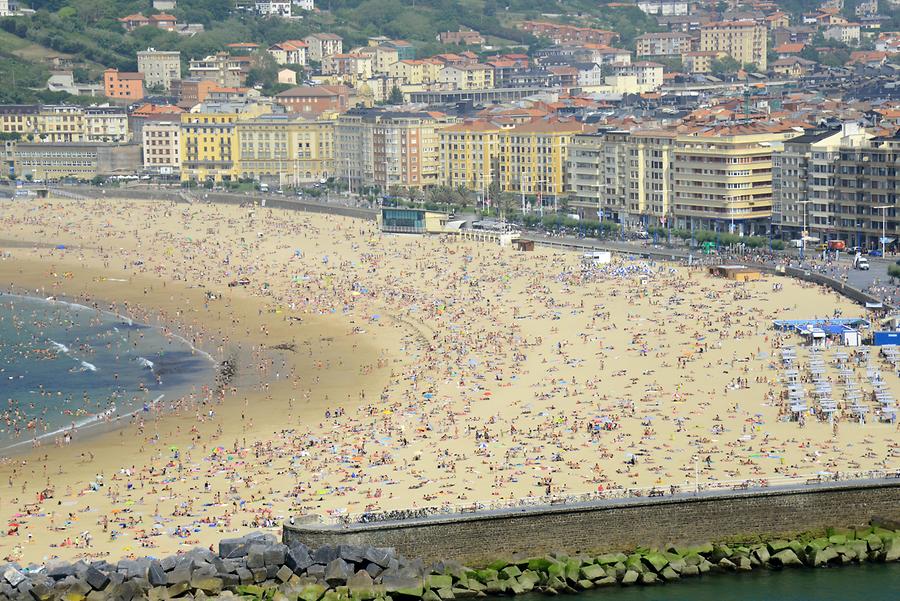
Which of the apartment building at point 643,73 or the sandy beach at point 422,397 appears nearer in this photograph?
the sandy beach at point 422,397

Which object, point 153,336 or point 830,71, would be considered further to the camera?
point 830,71

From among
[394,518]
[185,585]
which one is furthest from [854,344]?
[185,585]

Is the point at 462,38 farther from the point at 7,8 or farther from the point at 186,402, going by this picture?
the point at 186,402

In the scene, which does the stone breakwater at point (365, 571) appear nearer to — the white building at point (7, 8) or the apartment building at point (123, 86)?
the apartment building at point (123, 86)

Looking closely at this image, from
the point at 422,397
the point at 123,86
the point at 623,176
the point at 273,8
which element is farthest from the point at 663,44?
the point at 422,397

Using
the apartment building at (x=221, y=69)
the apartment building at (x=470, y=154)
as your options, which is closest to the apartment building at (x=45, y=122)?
the apartment building at (x=221, y=69)

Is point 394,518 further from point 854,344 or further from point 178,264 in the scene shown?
point 178,264
